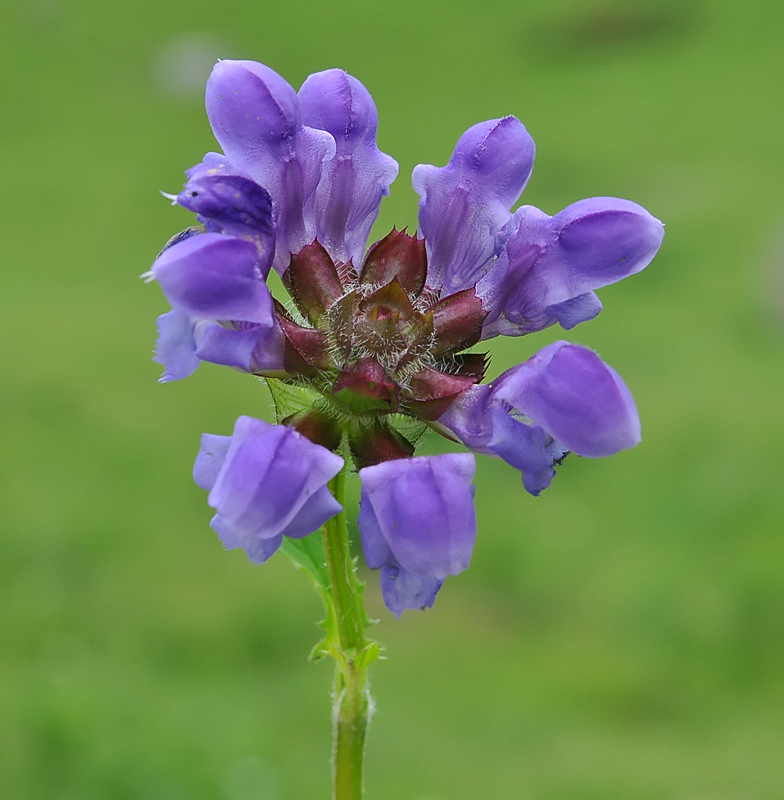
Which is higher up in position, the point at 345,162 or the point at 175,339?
the point at 345,162

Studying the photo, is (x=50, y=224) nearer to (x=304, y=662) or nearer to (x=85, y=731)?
(x=304, y=662)

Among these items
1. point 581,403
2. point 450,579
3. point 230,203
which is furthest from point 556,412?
point 450,579

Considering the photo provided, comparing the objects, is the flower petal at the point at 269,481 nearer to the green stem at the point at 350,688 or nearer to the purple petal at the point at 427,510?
the purple petal at the point at 427,510

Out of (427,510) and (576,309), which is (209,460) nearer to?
(427,510)

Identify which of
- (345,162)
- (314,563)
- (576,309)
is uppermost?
(345,162)

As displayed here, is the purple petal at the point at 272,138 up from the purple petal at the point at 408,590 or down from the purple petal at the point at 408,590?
up

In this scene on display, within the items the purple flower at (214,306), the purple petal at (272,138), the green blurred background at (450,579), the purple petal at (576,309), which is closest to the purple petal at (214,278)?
the purple flower at (214,306)
